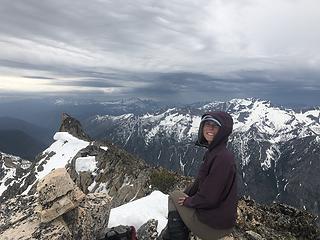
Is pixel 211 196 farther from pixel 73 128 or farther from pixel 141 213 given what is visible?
pixel 73 128

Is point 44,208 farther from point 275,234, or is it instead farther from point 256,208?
point 256,208

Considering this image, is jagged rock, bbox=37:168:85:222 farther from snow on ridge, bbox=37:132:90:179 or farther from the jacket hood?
snow on ridge, bbox=37:132:90:179

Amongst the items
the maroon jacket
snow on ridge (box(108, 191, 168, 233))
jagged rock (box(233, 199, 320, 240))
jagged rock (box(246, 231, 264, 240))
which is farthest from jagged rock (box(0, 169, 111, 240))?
jagged rock (box(246, 231, 264, 240))

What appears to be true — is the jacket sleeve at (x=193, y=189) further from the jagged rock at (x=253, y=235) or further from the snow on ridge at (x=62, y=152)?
the snow on ridge at (x=62, y=152)

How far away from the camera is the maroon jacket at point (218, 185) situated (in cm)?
1027

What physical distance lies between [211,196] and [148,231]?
16.0 feet

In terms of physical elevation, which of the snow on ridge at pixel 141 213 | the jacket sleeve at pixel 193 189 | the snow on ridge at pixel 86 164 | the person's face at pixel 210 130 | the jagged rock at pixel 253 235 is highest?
the person's face at pixel 210 130

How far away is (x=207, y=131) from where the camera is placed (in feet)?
36.1

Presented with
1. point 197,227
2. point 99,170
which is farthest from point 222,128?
point 99,170

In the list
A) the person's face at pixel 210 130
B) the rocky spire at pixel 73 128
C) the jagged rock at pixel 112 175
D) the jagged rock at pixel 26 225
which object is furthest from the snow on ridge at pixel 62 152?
the person's face at pixel 210 130

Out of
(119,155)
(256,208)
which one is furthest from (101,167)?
(256,208)

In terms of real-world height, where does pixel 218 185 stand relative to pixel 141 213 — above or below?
above

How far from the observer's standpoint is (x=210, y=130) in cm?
1096

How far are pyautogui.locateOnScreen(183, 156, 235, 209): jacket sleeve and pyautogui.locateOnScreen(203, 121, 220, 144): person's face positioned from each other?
795mm
